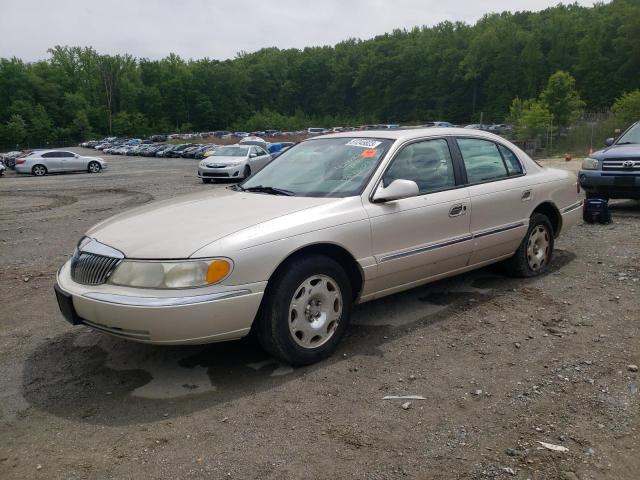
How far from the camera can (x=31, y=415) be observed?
10.6 feet

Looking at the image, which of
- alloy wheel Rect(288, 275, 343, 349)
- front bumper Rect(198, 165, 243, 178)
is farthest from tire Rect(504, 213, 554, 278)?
front bumper Rect(198, 165, 243, 178)

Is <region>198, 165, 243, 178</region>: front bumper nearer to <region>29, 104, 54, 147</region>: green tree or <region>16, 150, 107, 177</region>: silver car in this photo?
<region>16, 150, 107, 177</region>: silver car

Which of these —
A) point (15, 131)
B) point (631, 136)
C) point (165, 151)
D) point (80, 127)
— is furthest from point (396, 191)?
point (80, 127)

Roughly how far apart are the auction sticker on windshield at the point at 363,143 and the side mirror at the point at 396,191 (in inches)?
21.8

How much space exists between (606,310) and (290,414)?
3071mm

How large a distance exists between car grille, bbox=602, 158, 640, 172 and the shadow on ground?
5.78 meters

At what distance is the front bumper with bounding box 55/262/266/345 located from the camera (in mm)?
3266

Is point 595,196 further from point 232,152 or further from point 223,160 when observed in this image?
point 232,152

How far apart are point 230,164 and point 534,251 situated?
16045mm

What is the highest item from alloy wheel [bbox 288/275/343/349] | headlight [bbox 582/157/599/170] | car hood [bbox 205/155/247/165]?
headlight [bbox 582/157/599/170]

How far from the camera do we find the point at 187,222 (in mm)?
3824

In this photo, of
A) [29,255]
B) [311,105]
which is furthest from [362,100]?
[29,255]

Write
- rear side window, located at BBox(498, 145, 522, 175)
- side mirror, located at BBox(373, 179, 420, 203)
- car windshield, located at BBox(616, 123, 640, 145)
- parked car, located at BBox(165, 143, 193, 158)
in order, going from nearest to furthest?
side mirror, located at BBox(373, 179, 420, 203), rear side window, located at BBox(498, 145, 522, 175), car windshield, located at BBox(616, 123, 640, 145), parked car, located at BBox(165, 143, 193, 158)


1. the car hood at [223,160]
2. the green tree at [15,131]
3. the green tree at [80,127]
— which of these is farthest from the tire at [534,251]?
the green tree at [80,127]
